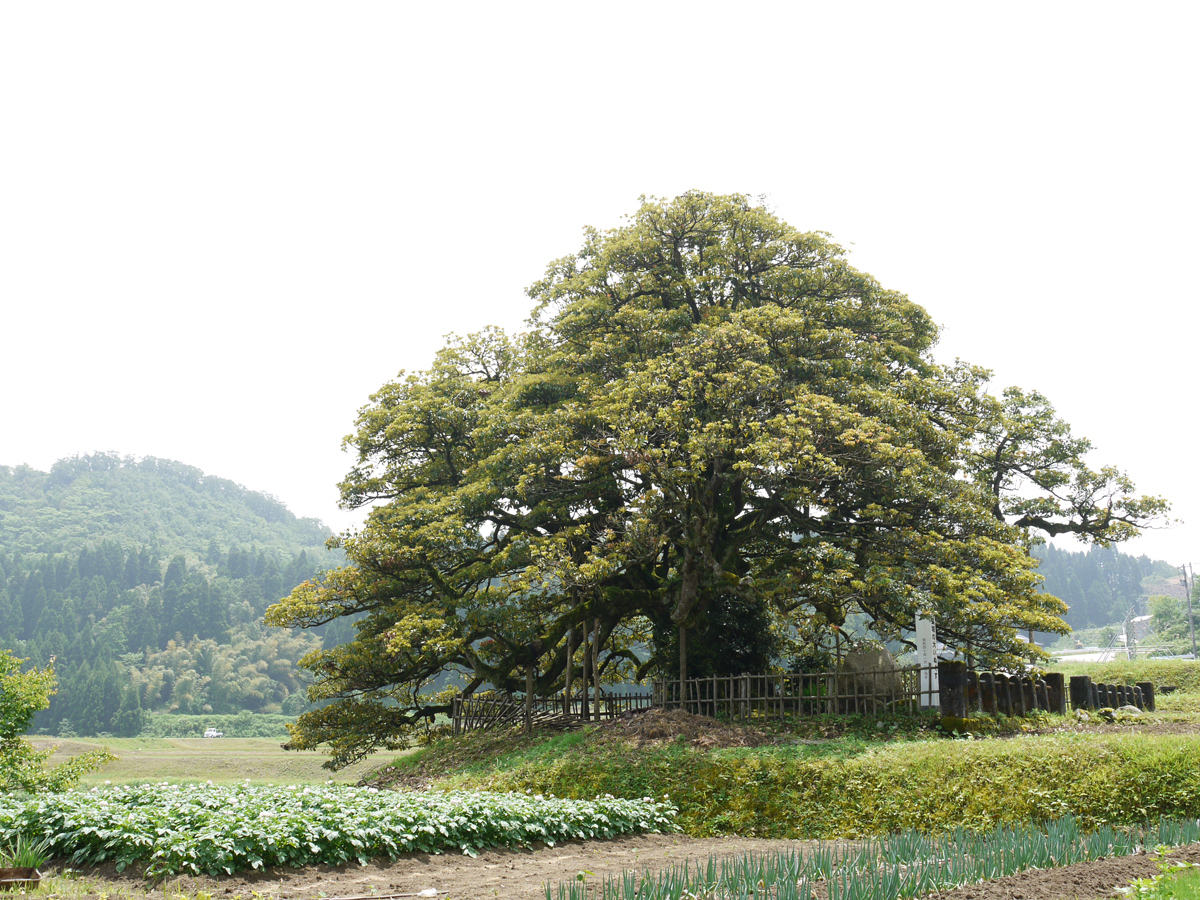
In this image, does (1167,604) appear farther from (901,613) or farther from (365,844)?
(365,844)

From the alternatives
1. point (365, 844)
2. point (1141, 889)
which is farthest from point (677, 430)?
point (1141, 889)

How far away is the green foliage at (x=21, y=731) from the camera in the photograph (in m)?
15.8

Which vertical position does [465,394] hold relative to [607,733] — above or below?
above

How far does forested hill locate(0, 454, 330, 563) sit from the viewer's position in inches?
5571

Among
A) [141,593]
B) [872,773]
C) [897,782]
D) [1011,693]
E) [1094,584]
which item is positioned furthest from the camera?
[1094,584]

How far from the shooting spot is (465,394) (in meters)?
20.1

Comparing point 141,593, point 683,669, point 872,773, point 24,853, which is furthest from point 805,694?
point 141,593

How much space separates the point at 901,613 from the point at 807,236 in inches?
335

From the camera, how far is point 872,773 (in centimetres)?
1021

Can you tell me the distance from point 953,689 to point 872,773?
3.66 metres

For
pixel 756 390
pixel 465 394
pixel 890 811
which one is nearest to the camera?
pixel 890 811

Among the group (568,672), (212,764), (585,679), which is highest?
(568,672)

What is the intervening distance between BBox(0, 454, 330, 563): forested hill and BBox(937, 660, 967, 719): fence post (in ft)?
469

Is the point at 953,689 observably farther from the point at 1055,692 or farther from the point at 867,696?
the point at 1055,692
